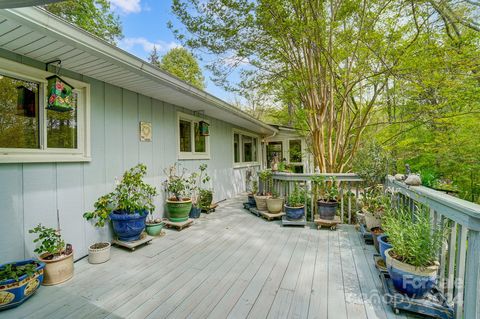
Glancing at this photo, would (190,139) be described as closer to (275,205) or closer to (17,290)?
(275,205)

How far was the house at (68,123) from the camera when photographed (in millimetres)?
2092

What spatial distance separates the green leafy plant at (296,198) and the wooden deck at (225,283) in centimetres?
77

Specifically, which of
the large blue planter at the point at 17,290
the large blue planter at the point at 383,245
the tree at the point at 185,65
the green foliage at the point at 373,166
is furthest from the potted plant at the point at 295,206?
the tree at the point at 185,65

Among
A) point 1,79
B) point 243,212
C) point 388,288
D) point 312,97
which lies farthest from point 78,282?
point 312,97

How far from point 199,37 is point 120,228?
438 centimetres

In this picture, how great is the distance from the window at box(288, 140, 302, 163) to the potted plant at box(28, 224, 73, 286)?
27.5 ft

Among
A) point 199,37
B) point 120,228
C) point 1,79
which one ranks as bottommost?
point 120,228

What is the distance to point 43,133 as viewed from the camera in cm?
241

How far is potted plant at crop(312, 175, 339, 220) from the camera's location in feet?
12.8

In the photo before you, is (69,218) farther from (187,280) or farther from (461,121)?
(461,121)

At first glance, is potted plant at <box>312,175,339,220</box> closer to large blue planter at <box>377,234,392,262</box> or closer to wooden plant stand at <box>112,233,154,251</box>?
large blue planter at <box>377,234,392,262</box>

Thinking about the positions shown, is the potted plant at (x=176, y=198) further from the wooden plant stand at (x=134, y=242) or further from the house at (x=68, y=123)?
the wooden plant stand at (x=134, y=242)

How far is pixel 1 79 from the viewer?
213 cm

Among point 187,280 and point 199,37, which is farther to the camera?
point 199,37
